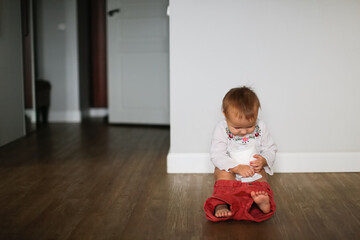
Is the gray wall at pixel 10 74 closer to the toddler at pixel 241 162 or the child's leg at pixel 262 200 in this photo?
the toddler at pixel 241 162

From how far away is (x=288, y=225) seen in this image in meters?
1.73

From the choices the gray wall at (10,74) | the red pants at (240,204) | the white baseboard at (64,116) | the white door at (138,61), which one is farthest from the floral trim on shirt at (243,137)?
the white baseboard at (64,116)

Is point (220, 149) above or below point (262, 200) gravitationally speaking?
above

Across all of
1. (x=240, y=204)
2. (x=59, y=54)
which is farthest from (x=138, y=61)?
(x=240, y=204)

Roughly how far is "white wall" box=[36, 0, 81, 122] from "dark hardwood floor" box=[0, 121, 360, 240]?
5.05 feet

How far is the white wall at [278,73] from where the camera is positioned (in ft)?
8.05

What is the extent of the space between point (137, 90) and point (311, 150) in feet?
7.30

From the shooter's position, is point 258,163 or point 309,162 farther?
point 309,162

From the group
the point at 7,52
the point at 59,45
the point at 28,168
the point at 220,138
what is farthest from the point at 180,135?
the point at 59,45

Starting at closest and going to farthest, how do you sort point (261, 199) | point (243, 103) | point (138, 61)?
1. point (261, 199)
2. point (243, 103)
3. point (138, 61)

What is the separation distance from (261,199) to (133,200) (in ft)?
2.02

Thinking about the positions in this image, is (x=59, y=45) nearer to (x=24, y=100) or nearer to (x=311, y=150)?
(x=24, y=100)

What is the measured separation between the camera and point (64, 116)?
15.3ft

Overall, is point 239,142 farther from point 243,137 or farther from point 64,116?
point 64,116
